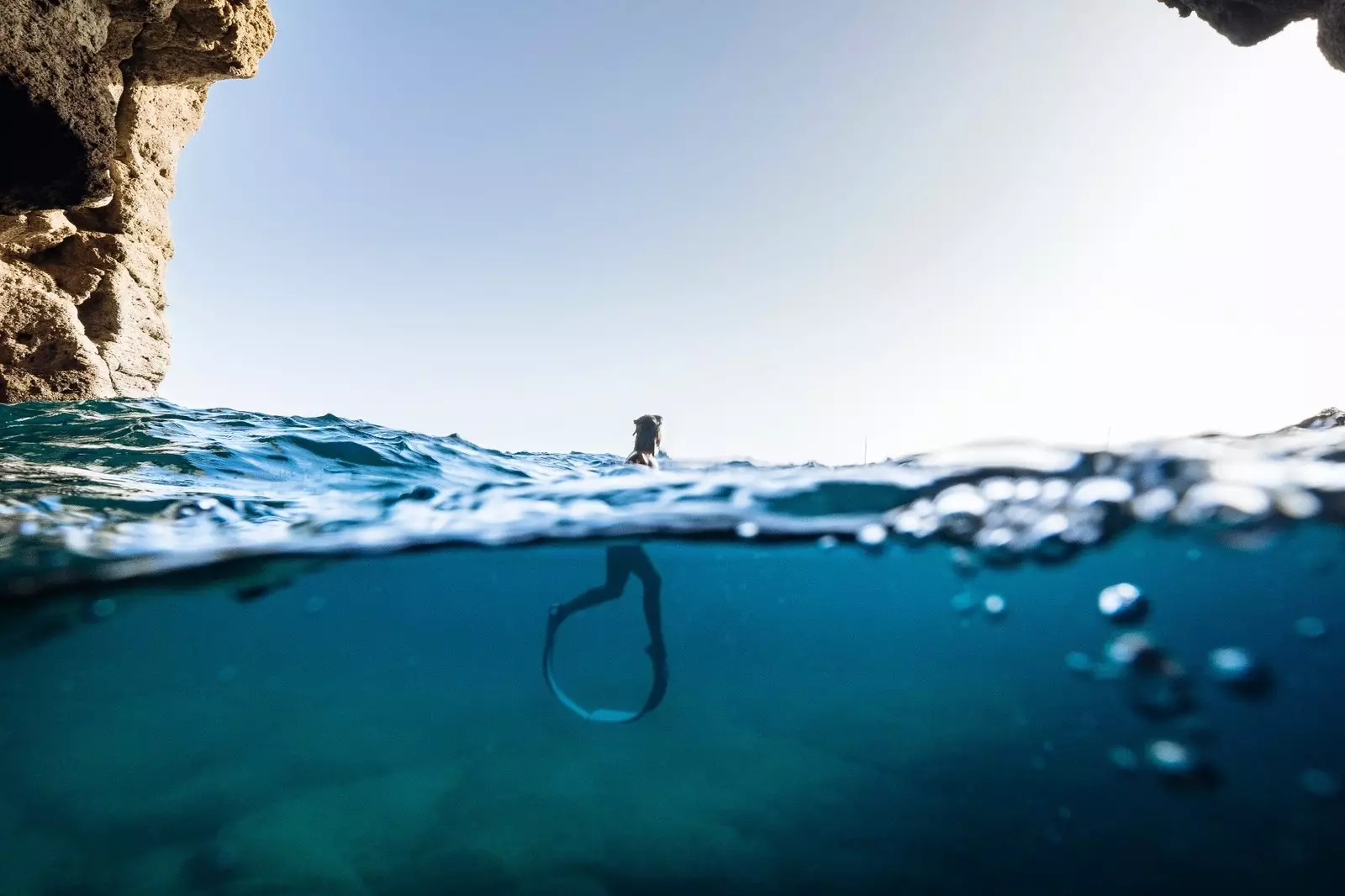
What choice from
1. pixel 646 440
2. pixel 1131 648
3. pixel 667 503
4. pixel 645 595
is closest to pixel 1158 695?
pixel 1131 648

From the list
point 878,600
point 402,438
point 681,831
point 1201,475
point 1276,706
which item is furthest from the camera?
point 402,438

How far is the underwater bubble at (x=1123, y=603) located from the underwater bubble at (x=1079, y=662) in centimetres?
53

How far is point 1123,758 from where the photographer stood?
557 cm

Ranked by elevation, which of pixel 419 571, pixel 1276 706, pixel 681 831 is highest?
pixel 419 571

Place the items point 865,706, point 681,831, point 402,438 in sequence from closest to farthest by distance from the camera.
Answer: point 681,831
point 865,706
point 402,438

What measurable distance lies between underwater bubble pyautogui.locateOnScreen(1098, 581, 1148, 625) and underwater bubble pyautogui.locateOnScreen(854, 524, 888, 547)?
1.93 metres

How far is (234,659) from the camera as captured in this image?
7789 mm

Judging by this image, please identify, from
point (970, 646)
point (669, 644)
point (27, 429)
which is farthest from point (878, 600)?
point (27, 429)

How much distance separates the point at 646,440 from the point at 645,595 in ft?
6.17

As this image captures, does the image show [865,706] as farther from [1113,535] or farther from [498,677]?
[498,677]

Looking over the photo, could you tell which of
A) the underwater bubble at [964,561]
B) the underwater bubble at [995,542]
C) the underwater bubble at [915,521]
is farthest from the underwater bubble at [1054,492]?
the underwater bubble at [964,561]

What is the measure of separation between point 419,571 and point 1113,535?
6362 mm

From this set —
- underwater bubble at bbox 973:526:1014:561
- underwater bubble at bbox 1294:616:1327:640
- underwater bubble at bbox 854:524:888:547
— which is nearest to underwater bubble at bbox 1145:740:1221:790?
underwater bubble at bbox 1294:616:1327:640

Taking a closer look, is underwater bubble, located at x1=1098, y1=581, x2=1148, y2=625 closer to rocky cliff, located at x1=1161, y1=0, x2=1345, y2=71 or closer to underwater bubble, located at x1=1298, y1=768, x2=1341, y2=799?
underwater bubble, located at x1=1298, y1=768, x2=1341, y2=799
